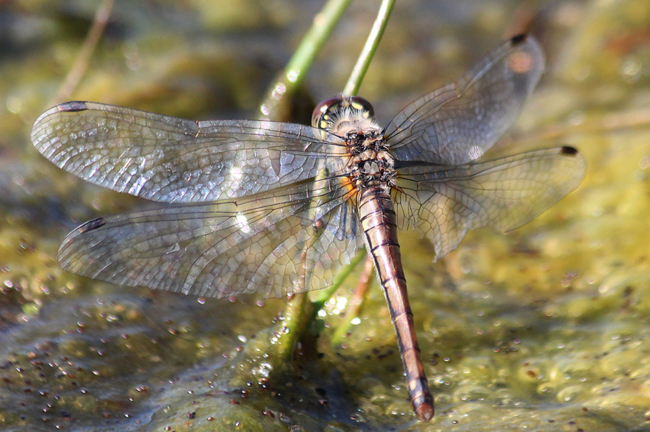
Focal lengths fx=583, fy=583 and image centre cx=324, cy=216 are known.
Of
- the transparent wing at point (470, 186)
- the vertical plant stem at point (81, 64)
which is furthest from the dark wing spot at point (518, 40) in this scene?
the vertical plant stem at point (81, 64)

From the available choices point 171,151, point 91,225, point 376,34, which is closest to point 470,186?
point 376,34

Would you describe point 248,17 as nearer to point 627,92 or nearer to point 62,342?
point 627,92

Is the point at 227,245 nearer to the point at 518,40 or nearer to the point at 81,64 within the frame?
the point at 518,40

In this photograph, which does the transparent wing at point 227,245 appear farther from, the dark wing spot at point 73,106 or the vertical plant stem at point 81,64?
the vertical plant stem at point 81,64

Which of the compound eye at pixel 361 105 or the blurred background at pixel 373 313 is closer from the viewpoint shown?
the blurred background at pixel 373 313

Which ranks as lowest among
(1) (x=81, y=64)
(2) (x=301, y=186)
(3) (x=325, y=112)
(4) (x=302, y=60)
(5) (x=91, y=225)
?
(5) (x=91, y=225)

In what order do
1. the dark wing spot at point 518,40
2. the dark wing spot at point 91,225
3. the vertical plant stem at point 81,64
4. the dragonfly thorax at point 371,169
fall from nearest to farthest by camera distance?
the dark wing spot at point 91,225 → the dragonfly thorax at point 371,169 → the dark wing spot at point 518,40 → the vertical plant stem at point 81,64
